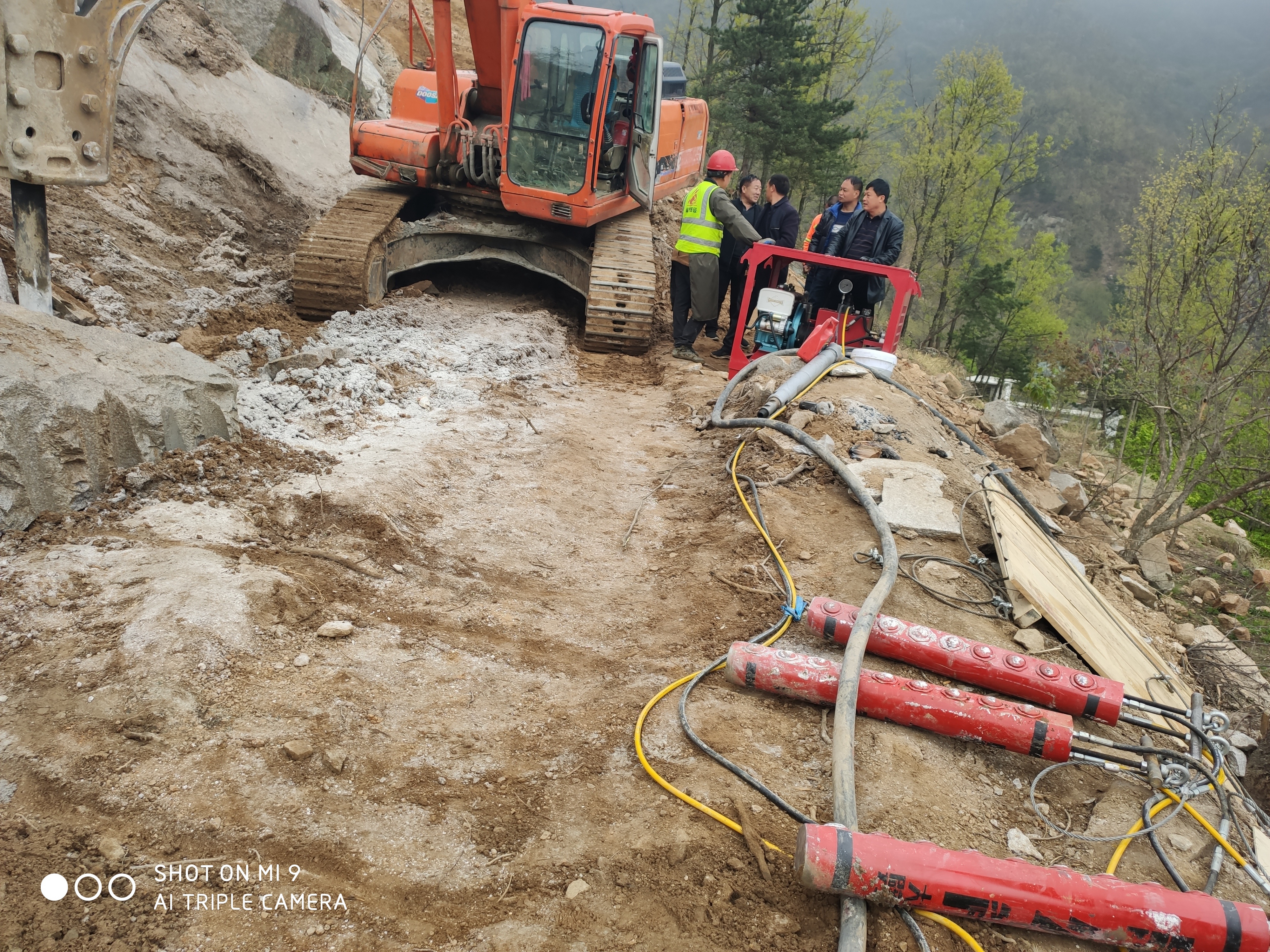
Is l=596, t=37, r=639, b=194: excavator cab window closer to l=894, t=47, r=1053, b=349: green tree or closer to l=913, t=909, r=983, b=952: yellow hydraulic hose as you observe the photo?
l=913, t=909, r=983, b=952: yellow hydraulic hose

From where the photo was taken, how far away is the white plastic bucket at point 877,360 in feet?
23.5

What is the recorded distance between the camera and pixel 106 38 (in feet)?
13.5

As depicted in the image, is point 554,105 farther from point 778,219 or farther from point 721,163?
point 778,219

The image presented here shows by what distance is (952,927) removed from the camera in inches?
93.7

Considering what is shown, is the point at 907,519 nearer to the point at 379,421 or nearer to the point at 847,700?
the point at 847,700

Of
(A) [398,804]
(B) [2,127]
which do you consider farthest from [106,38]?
(A) [398,804]

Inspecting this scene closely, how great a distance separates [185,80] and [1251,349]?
45.4 feet

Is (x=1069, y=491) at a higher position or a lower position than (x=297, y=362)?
lower

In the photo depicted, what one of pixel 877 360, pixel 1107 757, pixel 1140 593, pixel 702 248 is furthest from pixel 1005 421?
pixel 1107 757

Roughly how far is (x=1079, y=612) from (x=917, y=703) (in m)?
1.61

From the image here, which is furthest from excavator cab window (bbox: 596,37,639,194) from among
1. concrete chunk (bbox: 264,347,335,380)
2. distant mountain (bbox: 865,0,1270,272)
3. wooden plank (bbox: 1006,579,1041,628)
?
distant mountain (bbox: 865,0,1270,272)

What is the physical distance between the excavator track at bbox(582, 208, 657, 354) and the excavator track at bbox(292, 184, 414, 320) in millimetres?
2079

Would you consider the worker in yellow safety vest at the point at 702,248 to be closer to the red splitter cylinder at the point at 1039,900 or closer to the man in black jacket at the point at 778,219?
the man in black jacket at the point at 778,219

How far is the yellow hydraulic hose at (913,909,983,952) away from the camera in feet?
7.67
